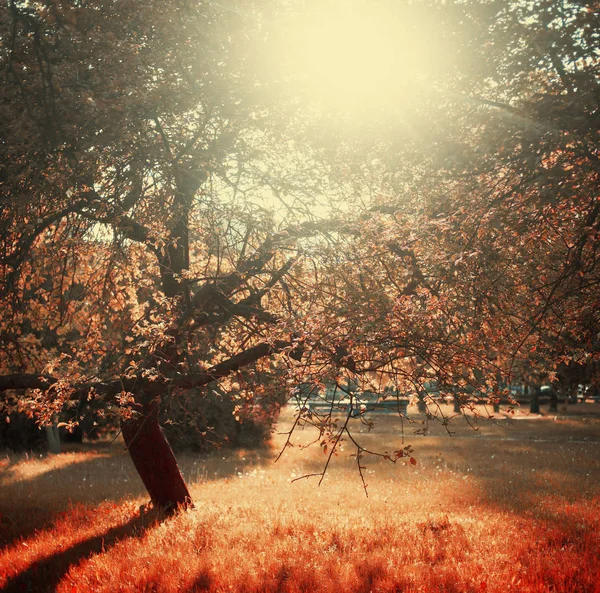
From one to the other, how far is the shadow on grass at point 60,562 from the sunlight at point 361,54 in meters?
7.06

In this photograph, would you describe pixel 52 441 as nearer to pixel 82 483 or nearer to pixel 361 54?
pixel 82 483

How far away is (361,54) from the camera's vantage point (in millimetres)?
7293

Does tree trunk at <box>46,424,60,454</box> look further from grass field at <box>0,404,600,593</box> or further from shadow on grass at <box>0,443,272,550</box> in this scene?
grass field at <box>0,404,600,593</box>

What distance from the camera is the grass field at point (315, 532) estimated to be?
7125mm

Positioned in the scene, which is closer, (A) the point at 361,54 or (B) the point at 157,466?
(A) the point at 361,54

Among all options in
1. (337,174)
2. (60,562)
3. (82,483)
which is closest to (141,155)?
(337,174)

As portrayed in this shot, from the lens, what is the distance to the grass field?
712 centimetres

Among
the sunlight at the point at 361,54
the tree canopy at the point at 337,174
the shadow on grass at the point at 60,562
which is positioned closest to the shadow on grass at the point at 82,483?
the shadow on grass at the point at 60,562

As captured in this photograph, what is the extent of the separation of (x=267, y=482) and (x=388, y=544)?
7602 mm

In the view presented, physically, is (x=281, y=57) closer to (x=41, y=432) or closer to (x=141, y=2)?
(x=141, y=2)

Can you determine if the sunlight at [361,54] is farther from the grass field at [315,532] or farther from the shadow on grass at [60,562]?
the shadow on grass at [60,562]

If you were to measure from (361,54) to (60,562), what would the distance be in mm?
7830

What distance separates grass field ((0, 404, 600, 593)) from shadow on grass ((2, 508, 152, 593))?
0.09 ft

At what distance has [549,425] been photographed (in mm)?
31188
